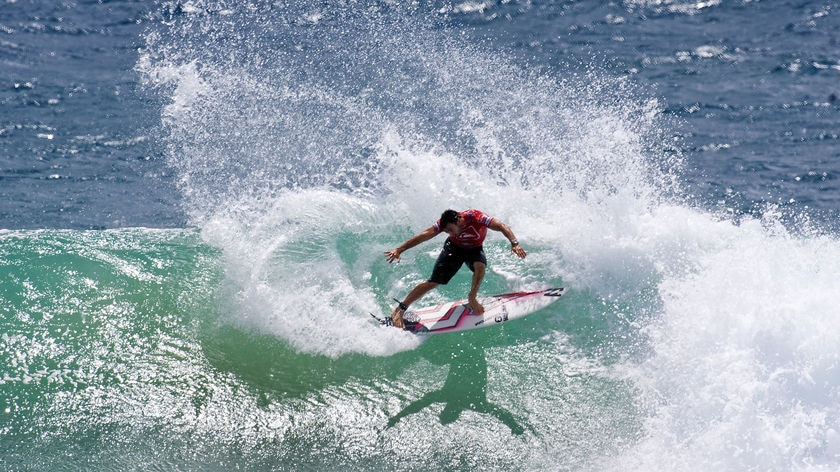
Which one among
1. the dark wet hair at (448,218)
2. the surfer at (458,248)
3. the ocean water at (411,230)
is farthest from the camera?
the surfer at (458,248)

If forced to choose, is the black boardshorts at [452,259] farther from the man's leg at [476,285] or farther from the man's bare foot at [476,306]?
the man's bare foot at [476,306]

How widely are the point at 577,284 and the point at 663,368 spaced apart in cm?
182

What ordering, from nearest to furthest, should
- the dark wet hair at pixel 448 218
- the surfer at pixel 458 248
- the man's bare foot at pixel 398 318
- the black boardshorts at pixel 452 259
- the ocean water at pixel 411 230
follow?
1. the ocean water at pixel 411 230
2. the dark wet hair at pixel 448 218
3. the surfer at pixel 458 248
4. the black boardshorts at pixel 452 259
5. the man's bare foot at pixel 398 318

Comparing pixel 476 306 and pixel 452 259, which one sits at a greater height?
pixel 452 259

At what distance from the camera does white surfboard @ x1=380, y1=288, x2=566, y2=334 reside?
10.2m

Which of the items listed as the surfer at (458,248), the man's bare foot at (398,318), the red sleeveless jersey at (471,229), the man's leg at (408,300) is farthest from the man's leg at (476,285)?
the man's bare foot at (398,318)

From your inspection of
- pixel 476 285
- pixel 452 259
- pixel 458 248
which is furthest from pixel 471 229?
pixel 476 285

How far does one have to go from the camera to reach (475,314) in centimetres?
1039

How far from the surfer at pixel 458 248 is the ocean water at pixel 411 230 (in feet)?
1.80

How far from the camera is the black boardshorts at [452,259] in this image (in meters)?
9.82

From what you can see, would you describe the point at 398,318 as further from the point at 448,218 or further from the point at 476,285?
the point at 448,218

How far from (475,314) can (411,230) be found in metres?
2.41

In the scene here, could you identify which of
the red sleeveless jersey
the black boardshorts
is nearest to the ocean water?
the black boardshorts

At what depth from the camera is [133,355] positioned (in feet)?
33.4
